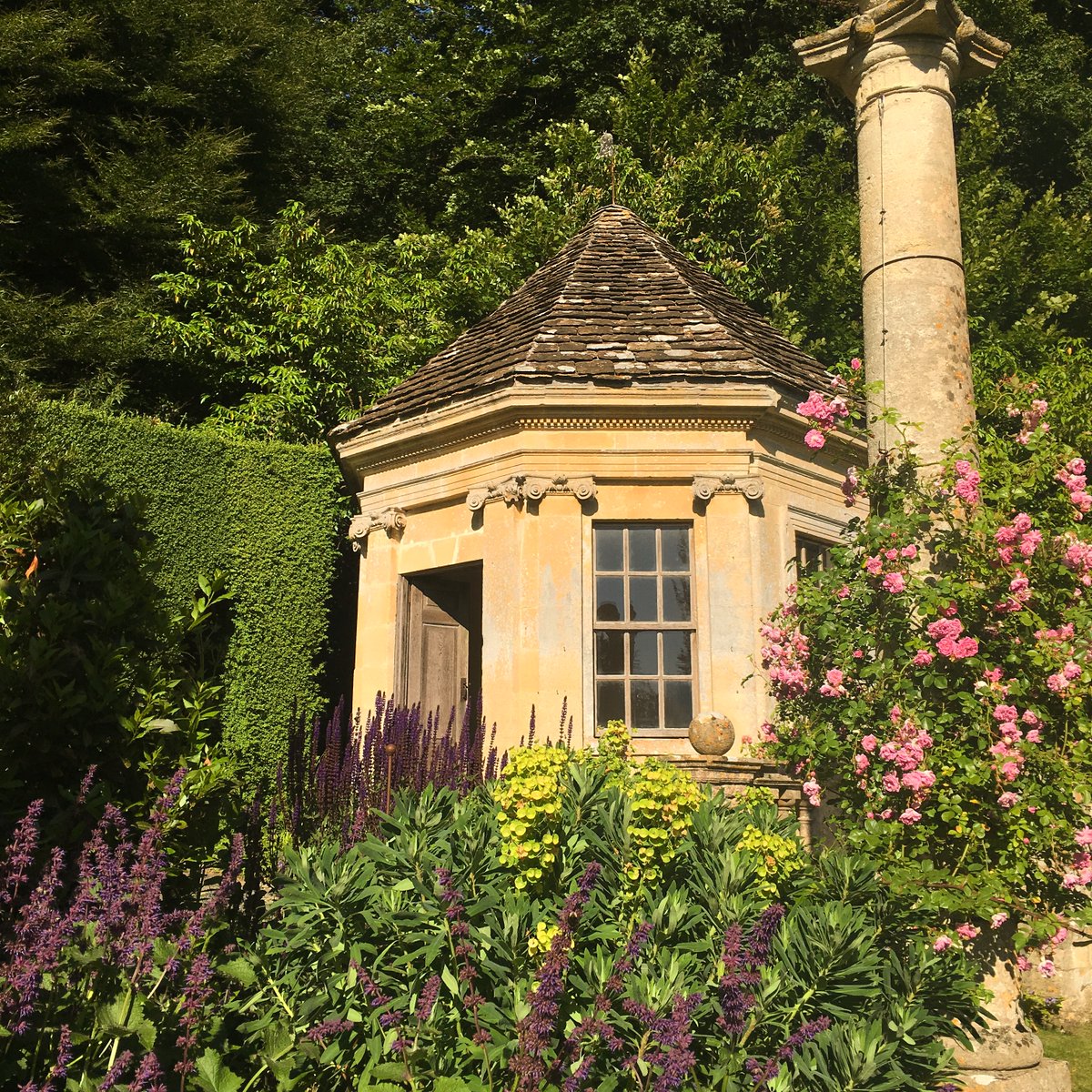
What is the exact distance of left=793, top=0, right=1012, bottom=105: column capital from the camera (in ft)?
20.2

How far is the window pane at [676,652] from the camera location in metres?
9.12

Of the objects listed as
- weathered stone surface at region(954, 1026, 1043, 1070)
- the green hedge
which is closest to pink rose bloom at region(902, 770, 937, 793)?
weathered stone surface at region(954, 1026, 1043, 1070)

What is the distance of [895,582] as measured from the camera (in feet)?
17.1

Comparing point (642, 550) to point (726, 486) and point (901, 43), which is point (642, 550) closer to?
point (726, 486)

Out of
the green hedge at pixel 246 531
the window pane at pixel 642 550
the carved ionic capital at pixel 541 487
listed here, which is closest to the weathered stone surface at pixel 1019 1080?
the window pane at pixel 642 550

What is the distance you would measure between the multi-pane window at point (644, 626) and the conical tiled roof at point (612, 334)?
1.46 metres

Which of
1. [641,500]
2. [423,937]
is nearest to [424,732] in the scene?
[423,937]

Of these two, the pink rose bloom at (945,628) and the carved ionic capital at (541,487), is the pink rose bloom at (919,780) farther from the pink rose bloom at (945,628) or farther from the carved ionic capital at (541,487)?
the carved ionic capital at (541,487)

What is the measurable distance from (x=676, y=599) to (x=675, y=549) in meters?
0.46

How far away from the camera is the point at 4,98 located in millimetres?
16281

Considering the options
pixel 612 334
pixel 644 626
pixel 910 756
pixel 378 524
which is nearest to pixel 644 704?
pixel 644 626

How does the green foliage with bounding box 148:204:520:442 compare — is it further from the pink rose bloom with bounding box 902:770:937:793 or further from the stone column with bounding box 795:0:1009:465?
the pink rose bloom with bounding box 902:770:937:793

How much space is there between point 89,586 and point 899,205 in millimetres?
4875

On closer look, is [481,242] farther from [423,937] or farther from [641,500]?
[423,937]
